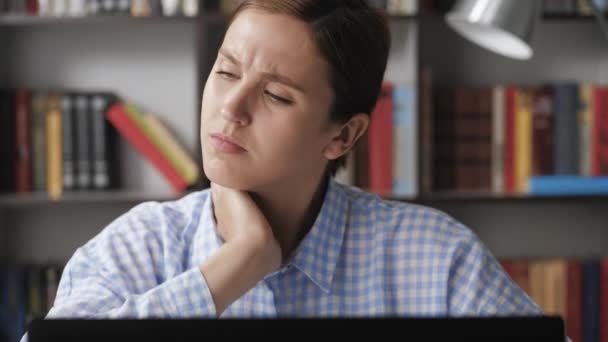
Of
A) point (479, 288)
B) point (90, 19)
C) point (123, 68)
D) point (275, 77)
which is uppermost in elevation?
point (90, 19)

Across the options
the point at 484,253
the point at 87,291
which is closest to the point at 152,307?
the point at 87,291

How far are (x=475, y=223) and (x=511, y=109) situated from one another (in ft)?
1.44

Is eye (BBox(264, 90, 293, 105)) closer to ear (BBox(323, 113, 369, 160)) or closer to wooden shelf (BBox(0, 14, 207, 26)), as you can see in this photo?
ear (BBox(323, 113, 369, 160))

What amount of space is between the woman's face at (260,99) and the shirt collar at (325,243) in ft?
0.40

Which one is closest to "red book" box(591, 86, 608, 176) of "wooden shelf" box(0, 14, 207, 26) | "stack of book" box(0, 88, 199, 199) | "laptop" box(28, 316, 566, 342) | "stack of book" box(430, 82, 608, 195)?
"stack of book" box(430, 82, 608, 195)

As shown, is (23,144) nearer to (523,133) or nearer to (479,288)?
(523,133)

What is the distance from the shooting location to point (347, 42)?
117cm

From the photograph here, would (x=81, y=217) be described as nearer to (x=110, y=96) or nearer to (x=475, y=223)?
(x=110, y=96)

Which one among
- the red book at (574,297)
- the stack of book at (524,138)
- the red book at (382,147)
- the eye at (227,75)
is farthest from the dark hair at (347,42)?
the red book at (574,297)

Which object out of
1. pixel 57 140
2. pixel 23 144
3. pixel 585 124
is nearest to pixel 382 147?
pixel 585 124

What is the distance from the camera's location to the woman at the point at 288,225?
3.60 feet

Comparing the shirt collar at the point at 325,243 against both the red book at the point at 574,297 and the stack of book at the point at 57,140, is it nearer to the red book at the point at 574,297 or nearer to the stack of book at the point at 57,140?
the stack of book at the point at 57,140

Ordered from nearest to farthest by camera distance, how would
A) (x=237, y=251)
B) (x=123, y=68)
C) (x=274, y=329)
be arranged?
(x=274, y=329), (x=237, y=251), (x=123, y=68)

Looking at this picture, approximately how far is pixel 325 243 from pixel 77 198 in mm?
1250
